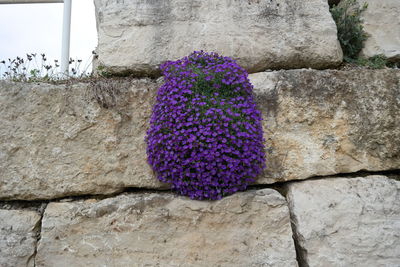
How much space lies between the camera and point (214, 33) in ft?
9.77

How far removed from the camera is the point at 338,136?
2.68 meters

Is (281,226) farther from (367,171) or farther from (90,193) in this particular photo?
(90,193)

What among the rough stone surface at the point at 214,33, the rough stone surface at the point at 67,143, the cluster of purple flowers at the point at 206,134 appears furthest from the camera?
the rough stone surface at the point at 214,33

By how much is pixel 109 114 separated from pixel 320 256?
6.09 feet

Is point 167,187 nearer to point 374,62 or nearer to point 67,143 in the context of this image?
point 67,143

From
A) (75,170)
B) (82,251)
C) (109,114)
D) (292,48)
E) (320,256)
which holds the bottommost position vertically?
(82,251)

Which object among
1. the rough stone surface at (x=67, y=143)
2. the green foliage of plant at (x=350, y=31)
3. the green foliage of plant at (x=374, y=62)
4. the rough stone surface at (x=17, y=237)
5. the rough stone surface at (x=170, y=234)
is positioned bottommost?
the rough stone surface at (x=17, y=237)

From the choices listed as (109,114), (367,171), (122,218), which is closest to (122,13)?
(109,114)

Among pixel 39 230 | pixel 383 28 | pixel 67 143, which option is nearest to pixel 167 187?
pixel 67 143

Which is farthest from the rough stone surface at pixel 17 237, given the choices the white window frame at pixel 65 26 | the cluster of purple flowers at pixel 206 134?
the white window frame at pixel 65 26

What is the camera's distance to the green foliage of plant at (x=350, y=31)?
327 centimetres

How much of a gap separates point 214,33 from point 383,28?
5.51 ft

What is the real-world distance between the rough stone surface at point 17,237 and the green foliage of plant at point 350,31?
3.04 metres

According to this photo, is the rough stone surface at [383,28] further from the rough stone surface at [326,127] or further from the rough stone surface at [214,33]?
the rough stone surface at [326,127]
